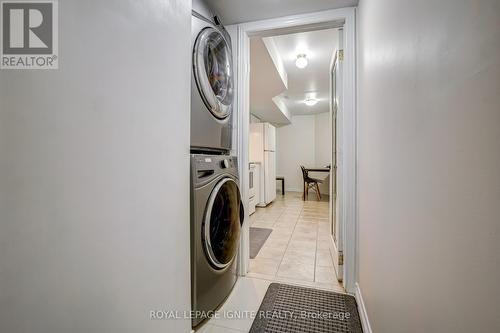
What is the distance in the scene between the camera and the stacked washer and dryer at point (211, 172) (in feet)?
3.79

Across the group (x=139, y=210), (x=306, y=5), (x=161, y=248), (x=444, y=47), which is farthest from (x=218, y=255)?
(x=306, y=5)

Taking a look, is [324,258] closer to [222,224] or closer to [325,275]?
[325,275]

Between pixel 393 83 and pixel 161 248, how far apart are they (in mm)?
1118

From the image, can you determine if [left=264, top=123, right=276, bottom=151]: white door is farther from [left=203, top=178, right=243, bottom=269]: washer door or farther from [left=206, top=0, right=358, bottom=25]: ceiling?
[left=203, top=178, right=243, bottom=269]: washer door

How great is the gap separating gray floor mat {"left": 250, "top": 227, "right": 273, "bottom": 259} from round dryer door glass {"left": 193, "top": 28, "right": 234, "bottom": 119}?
1504 millimetres

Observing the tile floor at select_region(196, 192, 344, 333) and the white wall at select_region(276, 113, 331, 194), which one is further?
the white wall at select_region(276, 113, 331, 194)

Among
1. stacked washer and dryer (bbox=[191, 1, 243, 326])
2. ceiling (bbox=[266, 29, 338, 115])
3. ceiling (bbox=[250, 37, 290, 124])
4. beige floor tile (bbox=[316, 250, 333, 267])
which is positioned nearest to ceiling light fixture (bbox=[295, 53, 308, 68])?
ceiling (bbox=[266, 29, 338, 115])

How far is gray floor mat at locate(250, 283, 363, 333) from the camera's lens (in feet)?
3.96

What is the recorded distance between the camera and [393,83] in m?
0.80

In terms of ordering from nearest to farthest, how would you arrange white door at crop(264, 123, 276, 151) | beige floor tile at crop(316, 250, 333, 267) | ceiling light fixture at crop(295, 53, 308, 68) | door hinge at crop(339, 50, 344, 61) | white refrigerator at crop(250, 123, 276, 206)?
door hinge at crop(339, 50, 344, 61) → beige floor tile at crop(316, 250, 333, 267) → ceiling light fixture at crop(295, 53, 308, 68) → white refrigerator at crop(250, 123, 276, 206) → white door at crop(264, 123, 276, 151)

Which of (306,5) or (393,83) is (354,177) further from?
(306,5)

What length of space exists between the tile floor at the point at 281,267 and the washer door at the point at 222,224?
1.04 ft

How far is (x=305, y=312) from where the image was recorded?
1.33 meters

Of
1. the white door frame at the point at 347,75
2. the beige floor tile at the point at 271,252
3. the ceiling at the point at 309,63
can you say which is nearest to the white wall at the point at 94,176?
the white door frame at the point at 347,75
